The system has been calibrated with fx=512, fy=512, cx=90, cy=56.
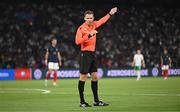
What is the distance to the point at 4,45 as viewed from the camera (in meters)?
43.8

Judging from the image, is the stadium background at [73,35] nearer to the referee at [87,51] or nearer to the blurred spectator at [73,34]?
the blurred spectator at [73,34]

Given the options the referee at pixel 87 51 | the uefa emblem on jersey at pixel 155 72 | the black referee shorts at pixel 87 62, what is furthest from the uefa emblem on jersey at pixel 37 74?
the black referee shorts at pixel 87 62

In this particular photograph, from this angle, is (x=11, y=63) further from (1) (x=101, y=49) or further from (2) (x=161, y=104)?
(2) (x=161, y=104)

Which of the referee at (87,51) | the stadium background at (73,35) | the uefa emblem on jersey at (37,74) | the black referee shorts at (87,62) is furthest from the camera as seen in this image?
the stadium background at (73,35)

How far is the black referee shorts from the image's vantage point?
582 inches

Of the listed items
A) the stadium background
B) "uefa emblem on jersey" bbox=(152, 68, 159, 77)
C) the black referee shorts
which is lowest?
the black referee shorts

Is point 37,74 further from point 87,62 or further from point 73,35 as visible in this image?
point 87,62

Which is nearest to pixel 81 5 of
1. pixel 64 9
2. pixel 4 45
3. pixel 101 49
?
pixel 64 9

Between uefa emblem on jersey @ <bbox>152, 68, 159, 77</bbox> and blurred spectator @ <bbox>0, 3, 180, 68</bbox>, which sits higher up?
Answer: blurred spectator @ <bbox>0, 3, 180, 68</bbox>

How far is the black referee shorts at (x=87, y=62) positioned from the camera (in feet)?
48.5

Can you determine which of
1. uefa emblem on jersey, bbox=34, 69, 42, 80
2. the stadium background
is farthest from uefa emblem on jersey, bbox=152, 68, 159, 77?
uefa emblem on jersey, bbox=34, 69, 42, 80

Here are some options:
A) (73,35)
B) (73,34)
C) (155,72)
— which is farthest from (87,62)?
(73,34)

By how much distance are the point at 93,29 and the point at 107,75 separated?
101 feet

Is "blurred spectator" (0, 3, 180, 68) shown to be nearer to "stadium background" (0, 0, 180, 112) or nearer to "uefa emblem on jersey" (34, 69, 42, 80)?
"stadium background" (0, 0, 180, 112)
